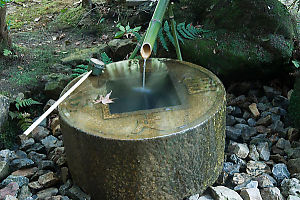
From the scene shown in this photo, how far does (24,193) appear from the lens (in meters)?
2.78

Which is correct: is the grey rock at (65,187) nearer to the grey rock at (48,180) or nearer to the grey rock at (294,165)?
the grey rock at (48,180)

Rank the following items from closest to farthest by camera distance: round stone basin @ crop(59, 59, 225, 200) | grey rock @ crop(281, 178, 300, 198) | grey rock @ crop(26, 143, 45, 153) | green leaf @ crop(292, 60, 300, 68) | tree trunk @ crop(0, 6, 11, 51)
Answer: round stone basin @ crop(59, 59, 225, 200), grey rock @ crop(281, 178, 300, 198), grey rock @ crop(26, 143, 45, 153), green leaf @ crop(292, 60, 300, 68), tree trunk @ crop(0, 6, 11, 51)

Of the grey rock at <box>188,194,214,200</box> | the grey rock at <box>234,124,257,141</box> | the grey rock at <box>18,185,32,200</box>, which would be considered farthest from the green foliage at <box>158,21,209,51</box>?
the grey rock at <box>18,185,32,200</box>

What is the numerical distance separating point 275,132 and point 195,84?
1.03 m

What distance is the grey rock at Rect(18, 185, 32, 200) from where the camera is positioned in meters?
2.74

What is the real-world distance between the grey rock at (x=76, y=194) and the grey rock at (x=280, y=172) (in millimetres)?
1436

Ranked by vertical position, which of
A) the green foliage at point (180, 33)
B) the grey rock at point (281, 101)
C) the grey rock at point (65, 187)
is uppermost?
the green foliage at point (180, 33)

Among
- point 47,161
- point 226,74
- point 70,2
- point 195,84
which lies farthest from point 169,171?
point 70,2

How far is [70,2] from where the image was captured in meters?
5.91

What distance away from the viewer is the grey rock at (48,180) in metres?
2.84

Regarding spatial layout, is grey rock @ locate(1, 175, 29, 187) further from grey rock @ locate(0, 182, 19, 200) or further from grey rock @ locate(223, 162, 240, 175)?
grey rock @ locate(223, 162, 240, 175)

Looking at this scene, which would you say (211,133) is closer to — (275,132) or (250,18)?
(275,132)

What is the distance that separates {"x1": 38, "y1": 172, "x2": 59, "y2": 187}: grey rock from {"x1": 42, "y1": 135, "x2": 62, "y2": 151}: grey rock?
15.8 inches

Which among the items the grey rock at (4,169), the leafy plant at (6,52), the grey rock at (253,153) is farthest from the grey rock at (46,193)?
the leafy plant at (6,52)
